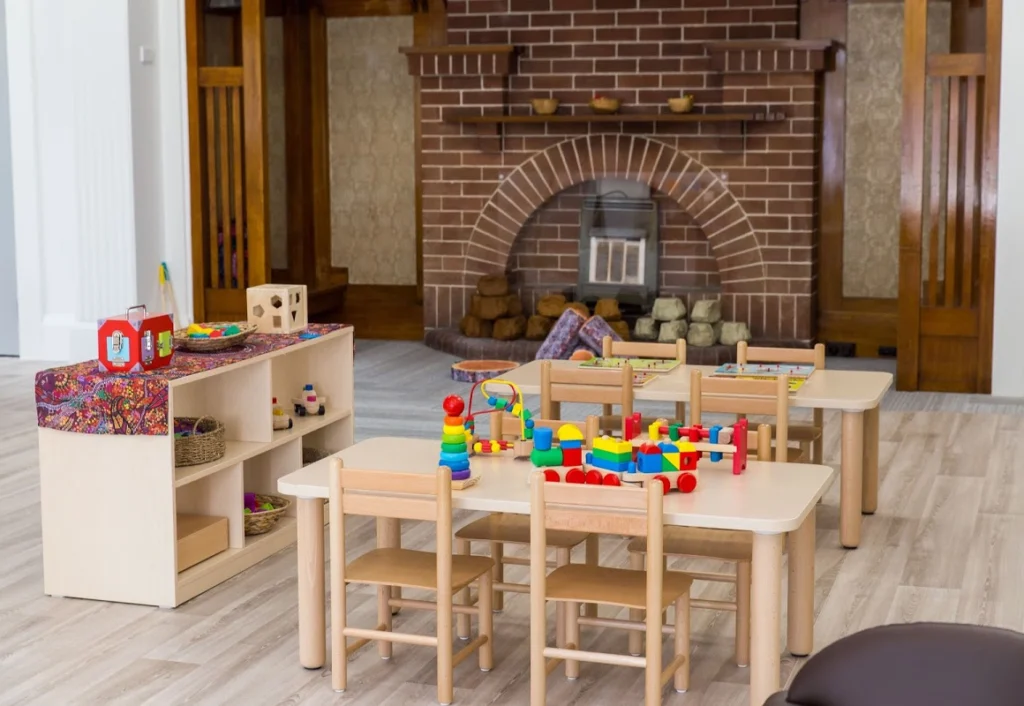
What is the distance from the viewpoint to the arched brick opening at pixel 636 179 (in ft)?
32.2

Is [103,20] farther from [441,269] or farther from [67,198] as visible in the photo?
[441,269]

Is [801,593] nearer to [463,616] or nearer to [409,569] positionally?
[463,616]

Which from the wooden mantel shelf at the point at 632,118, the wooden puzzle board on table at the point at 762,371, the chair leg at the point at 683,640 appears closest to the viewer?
the chair leg at the point at 683,640

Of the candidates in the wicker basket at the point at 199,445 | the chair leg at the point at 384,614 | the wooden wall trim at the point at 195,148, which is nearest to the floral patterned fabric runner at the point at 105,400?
the wicker basket at the point at 199,445

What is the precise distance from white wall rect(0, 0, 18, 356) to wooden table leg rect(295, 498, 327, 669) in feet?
22.6

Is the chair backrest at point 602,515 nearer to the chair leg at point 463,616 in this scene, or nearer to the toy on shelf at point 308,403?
the chair leg at point 463,616

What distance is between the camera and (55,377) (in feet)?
15.1

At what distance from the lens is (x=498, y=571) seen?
4.50 metres

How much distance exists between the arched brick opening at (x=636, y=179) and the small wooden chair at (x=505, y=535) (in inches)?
221

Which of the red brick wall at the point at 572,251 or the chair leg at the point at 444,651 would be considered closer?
the chair leg at the point at 444,651

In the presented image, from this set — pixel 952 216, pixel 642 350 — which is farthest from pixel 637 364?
pixel 952 216

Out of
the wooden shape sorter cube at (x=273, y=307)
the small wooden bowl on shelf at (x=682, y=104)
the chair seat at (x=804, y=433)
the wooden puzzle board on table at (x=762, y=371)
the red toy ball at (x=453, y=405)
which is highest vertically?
the small wooden bowl on shelf at (x=682, y=104)

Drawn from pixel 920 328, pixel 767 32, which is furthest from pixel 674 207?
pixel 920 328

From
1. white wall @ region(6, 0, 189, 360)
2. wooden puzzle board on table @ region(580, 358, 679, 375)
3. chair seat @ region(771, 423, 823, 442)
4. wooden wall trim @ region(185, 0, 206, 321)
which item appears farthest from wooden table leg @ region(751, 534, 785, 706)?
wooden wall trim @ region(185, 0, 206, 321)
